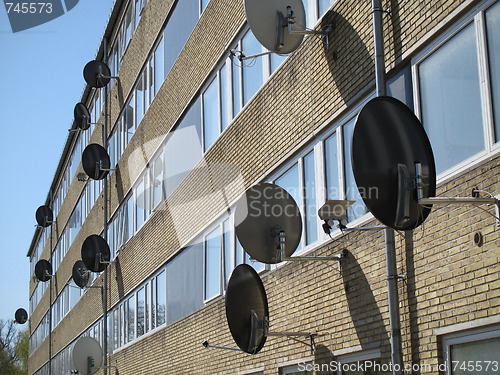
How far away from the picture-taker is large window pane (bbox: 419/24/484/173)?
25.6ft

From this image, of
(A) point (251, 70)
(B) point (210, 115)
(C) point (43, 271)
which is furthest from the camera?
(C) point (43, 271)

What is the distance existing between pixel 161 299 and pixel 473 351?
13376 millimetres

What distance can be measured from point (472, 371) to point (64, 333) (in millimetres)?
33690

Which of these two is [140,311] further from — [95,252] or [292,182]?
[292,182]

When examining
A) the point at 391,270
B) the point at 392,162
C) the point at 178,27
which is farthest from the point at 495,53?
the point at 178,27

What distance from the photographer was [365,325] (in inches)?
375

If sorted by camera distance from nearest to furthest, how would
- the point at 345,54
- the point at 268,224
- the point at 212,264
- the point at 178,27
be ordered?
the point at 345,54 < the point at 268,224 < the point at 212,264 < the point at 178,27

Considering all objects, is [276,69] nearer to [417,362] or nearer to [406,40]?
[406,40]

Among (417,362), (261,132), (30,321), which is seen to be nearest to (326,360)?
(417,362)

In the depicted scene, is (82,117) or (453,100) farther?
(82,117)

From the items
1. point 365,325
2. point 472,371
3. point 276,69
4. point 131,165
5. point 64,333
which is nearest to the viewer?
point 472,371

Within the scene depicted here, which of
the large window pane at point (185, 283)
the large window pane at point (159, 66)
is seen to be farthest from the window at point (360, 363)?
the large window pane at point (159, 66)

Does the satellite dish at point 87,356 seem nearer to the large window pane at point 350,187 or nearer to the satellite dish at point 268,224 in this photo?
the satellite dish at point 268,224

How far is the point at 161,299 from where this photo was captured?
20.1 m
